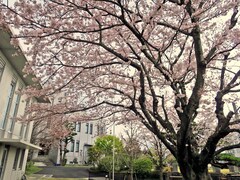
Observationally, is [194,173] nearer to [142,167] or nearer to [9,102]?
[9,102]

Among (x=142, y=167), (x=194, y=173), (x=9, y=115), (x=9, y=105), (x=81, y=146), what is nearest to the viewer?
(x=194, y=173)

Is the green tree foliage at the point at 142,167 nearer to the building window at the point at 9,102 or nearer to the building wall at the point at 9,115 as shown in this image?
the building wall at the point at 9,115

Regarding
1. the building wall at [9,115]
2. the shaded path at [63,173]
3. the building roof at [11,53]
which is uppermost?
the building roof at [11,53]

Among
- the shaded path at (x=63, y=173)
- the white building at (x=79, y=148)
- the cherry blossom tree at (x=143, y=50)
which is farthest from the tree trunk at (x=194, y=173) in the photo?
the white building at (x=79, y=148)

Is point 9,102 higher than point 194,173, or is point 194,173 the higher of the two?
point 9,102

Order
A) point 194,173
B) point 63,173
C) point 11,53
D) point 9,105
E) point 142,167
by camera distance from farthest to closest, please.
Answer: point 63,173
point 142,167
point 9,105
point 11,53
point 194,173

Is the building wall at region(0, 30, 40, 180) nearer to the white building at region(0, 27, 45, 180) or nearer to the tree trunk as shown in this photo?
the white building at region(0, 27, 45, 180)

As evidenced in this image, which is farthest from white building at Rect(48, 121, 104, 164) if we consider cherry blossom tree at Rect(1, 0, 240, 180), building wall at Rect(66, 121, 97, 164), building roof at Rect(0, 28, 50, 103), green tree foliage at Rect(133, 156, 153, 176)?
cherry blossom tree at Rect(1, 0, 240, 180)

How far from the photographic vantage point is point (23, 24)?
402 centimetres

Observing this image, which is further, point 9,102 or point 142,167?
point 142,167

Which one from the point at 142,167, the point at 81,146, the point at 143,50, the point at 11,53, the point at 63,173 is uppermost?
the point at 11,53

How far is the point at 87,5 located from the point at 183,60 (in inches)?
139

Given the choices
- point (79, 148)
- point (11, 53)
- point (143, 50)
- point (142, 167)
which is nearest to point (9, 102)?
point (11, 53)

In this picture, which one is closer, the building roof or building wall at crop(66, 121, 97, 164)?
the building roof
